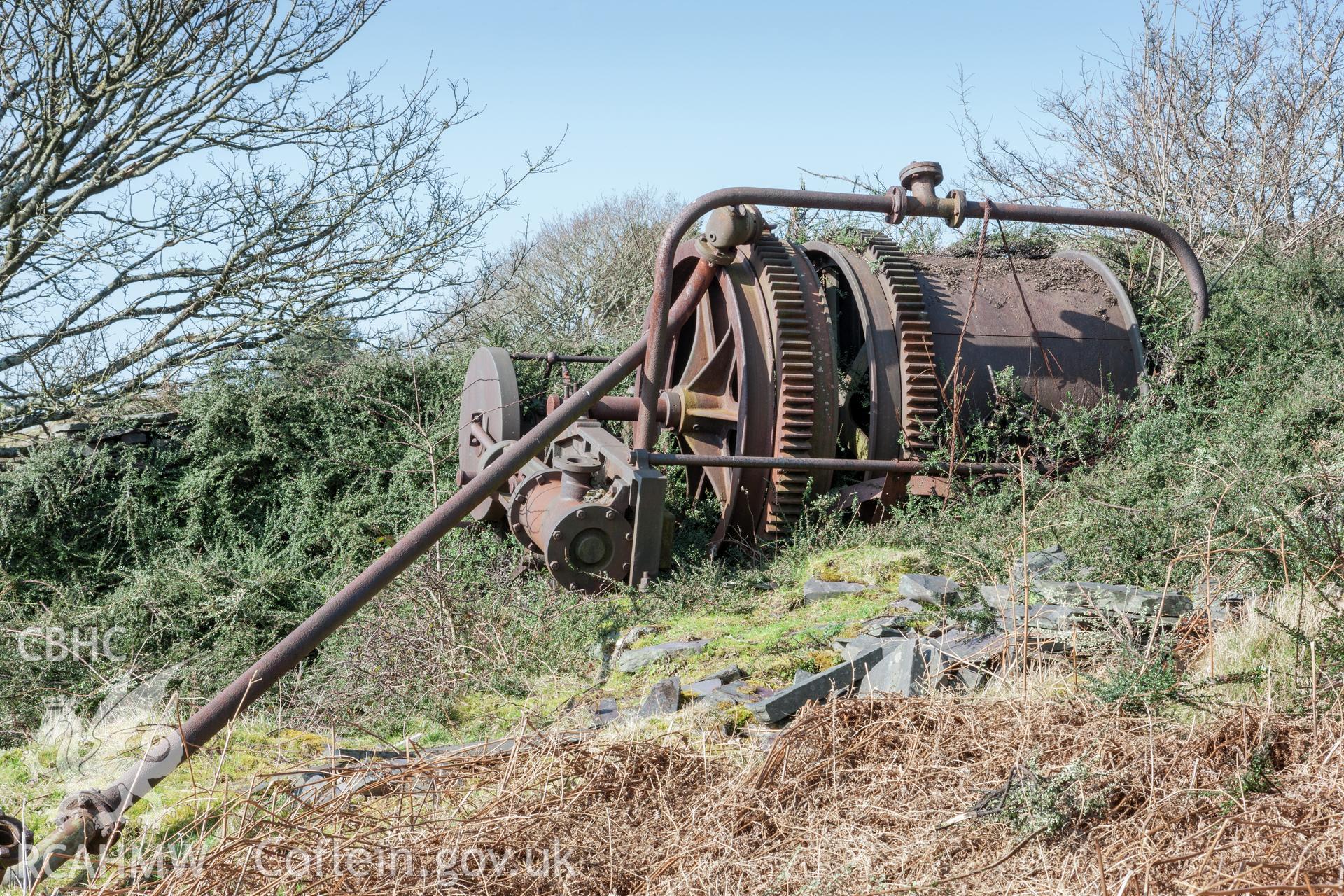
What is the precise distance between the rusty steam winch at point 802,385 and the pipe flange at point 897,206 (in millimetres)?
127

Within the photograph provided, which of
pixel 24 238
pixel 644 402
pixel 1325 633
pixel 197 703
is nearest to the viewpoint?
pixel 1325 633

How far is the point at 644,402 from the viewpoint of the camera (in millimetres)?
5719

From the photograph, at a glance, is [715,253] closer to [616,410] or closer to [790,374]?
[790,374]

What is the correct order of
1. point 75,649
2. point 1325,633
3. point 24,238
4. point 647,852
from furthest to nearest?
point 24,238
point 75,649
point 1325,633
point 647,852

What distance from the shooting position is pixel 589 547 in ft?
18.0

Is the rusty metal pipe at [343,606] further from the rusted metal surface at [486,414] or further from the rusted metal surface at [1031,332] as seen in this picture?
the rusted metal surface at [1031,332]

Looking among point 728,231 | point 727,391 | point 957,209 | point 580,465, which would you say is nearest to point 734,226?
point 728,231

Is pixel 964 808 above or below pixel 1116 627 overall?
below

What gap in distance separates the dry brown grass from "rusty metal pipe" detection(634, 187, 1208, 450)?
2821 mm

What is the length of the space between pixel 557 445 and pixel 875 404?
203 centimetres

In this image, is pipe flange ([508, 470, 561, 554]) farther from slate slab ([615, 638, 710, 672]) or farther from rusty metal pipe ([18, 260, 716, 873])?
slate slab ([615, 638, 710, 672])

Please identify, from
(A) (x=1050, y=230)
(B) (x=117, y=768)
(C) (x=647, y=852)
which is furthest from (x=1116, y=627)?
(A) (x=1050, y=230)

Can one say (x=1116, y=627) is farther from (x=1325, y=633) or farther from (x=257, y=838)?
(x=257, y=838)

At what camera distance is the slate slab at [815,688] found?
3.41 meters
